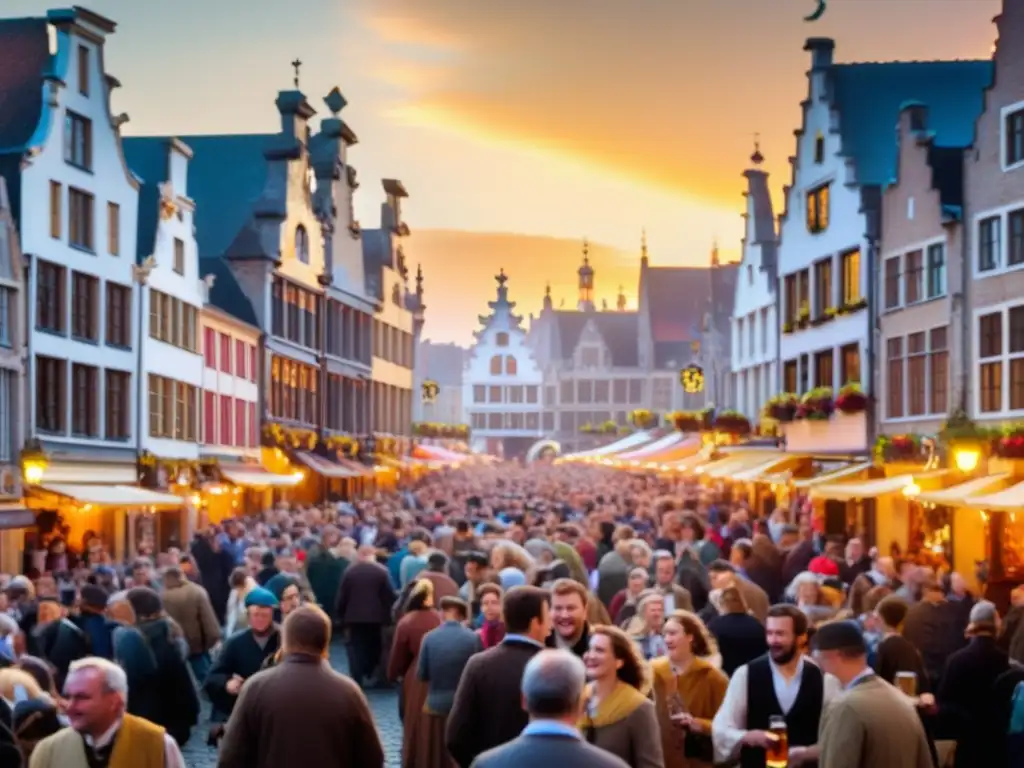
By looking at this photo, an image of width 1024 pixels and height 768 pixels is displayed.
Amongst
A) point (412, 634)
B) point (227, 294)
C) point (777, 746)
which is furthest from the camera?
point (227, 294)

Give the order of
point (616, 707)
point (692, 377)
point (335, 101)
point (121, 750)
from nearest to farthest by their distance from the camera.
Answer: point (121, 750), point (616, 707), point (692, 377), point (335, 101)

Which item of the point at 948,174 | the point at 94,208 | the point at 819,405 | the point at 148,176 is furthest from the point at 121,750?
the point at 148,176

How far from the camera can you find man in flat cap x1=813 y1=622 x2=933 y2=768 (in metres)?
8.10

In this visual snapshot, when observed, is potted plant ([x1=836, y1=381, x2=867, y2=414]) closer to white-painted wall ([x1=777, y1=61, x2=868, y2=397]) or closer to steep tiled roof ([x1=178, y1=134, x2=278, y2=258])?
white-painted wall ([x1=777, y1=61, x2=868, y2=397])

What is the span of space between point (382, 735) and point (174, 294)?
26.3 metres

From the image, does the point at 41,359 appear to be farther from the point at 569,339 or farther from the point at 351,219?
the point at 569,339

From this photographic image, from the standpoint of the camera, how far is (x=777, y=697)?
29.5 feet

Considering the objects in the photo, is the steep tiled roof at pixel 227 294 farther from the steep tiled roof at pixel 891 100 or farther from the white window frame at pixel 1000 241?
the white window frame at pixel 1000 241

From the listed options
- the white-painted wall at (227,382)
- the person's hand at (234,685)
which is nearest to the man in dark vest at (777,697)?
the person's hand at (234,685)

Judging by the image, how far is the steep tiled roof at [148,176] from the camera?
41.9 m

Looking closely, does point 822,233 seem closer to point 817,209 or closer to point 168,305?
point 817,209

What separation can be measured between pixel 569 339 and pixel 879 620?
119 metres

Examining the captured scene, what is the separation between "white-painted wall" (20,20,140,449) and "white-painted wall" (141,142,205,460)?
0.98 meters

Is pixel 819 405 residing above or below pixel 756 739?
above
